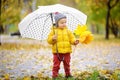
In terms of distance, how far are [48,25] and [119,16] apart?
98.2ft

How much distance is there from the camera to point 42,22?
9.05m

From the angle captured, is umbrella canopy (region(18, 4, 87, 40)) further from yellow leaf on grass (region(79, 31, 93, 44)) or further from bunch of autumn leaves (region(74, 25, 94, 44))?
yellow leaf on grass (region(79, 31, 93, 44))

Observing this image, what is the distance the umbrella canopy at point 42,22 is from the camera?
888 centimetres

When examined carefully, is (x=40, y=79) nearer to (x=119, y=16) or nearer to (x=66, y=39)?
(x=66, y=39)

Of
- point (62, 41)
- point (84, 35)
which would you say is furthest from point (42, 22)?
point (84, 35)

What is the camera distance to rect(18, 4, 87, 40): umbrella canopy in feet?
29.1

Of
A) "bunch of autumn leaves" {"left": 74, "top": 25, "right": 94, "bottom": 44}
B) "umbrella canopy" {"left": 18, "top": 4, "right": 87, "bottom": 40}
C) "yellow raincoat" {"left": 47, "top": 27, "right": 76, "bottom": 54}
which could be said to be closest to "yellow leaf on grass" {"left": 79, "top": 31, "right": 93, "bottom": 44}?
"bunch of autumn leaves" {"left": 74, "top": 25, "right": 94, "bottom": 44}

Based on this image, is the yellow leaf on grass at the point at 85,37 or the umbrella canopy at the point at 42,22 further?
the umbrella canopy at the point at 42,22

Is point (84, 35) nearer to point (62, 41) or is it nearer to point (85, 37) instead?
point (85, 37)

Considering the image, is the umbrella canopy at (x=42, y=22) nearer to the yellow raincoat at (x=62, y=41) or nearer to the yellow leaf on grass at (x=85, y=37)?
the yellow raincoat at (x=62, y=41)

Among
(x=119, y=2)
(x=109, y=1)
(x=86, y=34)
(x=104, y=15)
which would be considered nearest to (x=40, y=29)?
(x=86, y=34)

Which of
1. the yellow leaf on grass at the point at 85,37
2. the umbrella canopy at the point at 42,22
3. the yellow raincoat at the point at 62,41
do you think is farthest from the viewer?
→ the umbrella canopy at the point at 42,22

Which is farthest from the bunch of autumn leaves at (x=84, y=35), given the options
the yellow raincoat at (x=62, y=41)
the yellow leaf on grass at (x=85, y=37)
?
the yellow raincoat at (x=62, y=41)

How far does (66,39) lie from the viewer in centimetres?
819
